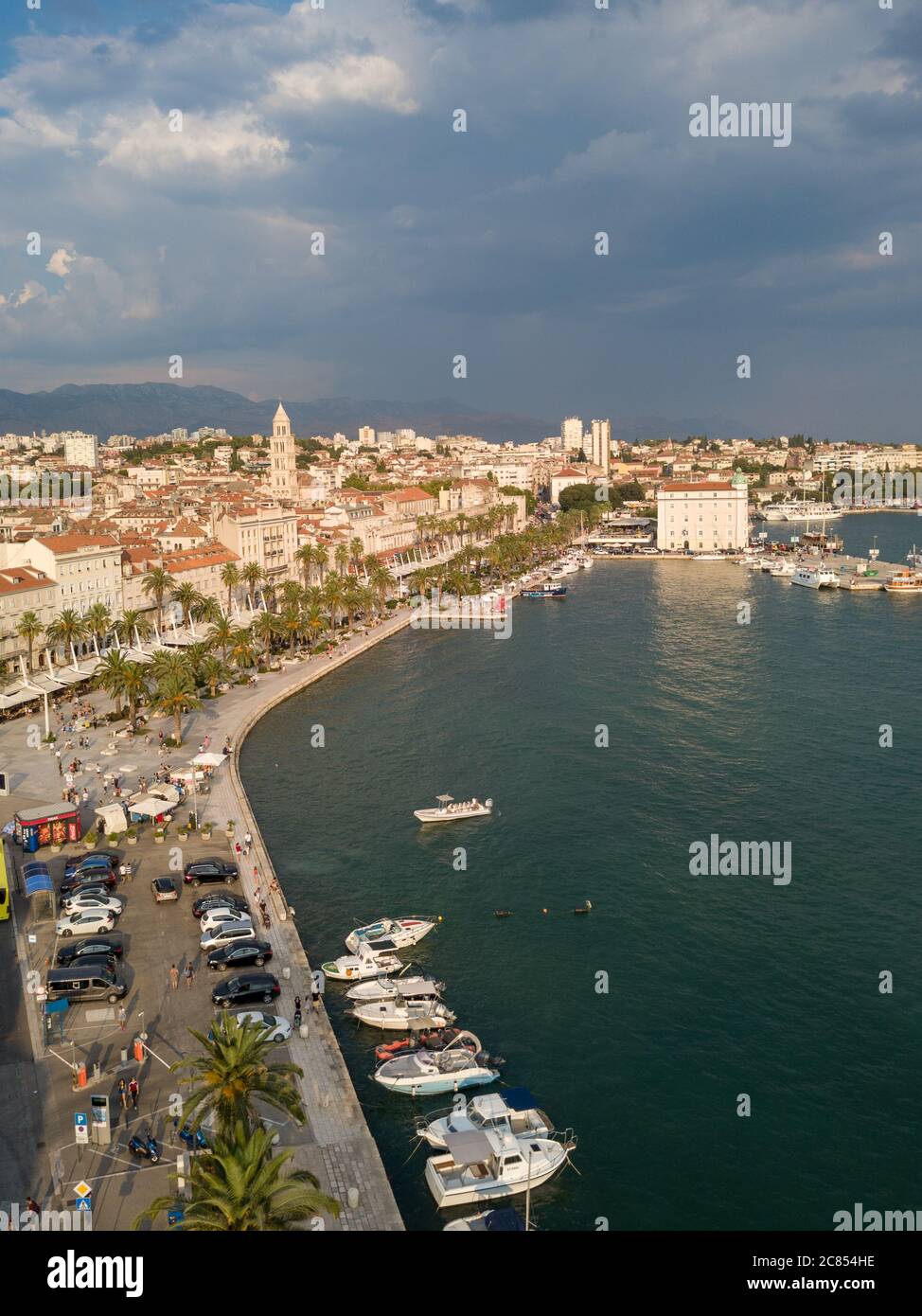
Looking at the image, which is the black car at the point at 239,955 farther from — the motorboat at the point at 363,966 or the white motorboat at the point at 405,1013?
the white motorboat at the point at 405,1013

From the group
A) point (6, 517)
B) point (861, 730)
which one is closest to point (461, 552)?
point (6, 517)

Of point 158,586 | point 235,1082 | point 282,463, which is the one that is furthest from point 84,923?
point 282,463

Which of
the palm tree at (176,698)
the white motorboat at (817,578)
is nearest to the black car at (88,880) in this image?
the palm tree at (176,698)

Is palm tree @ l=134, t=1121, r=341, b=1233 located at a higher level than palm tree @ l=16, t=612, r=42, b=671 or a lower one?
lower

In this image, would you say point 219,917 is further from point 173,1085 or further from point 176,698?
point 176,698

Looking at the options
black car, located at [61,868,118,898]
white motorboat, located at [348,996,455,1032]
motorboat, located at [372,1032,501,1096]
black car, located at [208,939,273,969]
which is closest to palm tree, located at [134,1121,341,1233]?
motorboat, located at [372,1032,501,1096]

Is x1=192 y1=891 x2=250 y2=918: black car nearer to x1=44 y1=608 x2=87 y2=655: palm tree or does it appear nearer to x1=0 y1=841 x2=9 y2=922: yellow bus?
x1=0 y1=841 x2=9 y2=922: yellow bus
